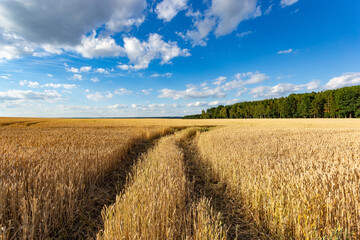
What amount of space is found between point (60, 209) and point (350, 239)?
4965 millimetres

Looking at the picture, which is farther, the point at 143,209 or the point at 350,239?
the point at 143,209

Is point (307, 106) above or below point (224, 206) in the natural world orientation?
above

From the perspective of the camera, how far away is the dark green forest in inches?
2375

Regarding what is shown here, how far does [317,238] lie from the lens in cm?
211

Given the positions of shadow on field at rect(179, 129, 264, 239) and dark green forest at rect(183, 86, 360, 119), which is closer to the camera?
shadow on field at rect(179, 129, 264, 239)

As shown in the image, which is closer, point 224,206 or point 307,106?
point 224,206

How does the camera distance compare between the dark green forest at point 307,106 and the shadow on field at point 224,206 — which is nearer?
the shadow on field at point 224,206

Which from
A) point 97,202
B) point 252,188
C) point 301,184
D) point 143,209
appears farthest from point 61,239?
point 301,184

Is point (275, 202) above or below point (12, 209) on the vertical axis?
below

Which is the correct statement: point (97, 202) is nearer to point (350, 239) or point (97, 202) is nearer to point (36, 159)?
point (36, 159)

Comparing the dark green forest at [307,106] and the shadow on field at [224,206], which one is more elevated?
the dark green forest at [307,106]

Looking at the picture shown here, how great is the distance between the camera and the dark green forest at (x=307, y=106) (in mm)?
60312

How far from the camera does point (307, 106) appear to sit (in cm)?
7225

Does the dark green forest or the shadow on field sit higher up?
the dark green forest
